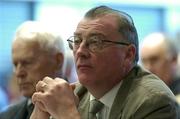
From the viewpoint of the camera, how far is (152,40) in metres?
4.71

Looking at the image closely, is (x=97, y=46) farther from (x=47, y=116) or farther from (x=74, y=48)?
(x=47, y=116)

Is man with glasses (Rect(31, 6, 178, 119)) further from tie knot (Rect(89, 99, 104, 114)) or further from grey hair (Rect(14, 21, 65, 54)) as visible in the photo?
grey hair (Rect(14, 21, 65, 54))

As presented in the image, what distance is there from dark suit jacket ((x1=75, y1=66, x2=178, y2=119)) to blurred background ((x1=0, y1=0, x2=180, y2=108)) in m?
5.27

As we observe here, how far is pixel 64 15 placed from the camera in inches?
331

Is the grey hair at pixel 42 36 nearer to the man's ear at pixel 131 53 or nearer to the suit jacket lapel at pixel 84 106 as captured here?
the suit jacket lapel at pixel 84 106

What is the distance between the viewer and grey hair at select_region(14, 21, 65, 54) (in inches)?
119

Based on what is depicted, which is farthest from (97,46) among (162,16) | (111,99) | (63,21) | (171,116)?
(162,16)

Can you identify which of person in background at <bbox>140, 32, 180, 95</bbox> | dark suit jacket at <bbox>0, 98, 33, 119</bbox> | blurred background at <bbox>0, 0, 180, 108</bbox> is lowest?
blurred background at <bbox>0, 0, 180, 108</bbox>

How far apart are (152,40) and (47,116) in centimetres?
242

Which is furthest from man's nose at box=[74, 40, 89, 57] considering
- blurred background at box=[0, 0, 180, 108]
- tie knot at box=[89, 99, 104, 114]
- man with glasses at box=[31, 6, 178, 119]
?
blurred background at box=[0, 0, 180, 108]

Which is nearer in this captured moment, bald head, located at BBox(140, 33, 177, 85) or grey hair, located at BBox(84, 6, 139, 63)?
grey hair, located at BBox(84, 6, 139, 63)

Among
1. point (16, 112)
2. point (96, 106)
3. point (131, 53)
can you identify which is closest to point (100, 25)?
point (131, 53)

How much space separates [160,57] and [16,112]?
187cm

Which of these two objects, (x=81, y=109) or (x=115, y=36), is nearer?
(x=115, y=36)
